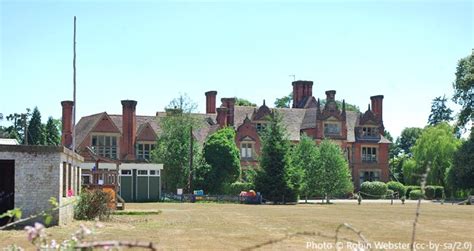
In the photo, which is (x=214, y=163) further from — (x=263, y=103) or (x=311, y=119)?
(x=311, y=119)

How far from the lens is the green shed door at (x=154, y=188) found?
190 ft

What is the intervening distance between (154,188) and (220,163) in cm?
863

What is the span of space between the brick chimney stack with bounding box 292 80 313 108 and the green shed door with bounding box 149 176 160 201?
32.4 meters

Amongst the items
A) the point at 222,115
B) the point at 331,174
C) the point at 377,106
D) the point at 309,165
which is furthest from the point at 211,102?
the point at 331,174

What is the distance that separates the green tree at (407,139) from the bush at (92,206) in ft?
330

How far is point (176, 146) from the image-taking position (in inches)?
2564

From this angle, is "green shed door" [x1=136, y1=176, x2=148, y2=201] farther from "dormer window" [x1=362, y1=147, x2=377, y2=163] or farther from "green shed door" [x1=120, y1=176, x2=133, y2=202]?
"dormer window" [x1=362, y1=147, x2=377, y2=163]

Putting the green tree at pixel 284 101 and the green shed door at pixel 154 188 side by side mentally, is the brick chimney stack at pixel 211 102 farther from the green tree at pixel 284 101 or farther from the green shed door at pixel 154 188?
the green tree at pixel 284 101

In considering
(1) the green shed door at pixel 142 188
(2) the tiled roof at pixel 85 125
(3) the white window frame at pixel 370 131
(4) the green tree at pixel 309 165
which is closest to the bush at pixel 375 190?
(3) the white window frame at pixel 370 131

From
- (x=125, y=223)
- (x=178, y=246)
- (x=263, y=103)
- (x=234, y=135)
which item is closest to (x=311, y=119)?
(x=263, y=103)

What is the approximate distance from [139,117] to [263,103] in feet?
45.9

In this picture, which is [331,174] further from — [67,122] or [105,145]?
[67,122]

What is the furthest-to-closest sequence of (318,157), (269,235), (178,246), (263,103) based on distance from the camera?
(263,103), (318,157), (269,235), (178,246)

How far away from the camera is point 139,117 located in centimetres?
7575
